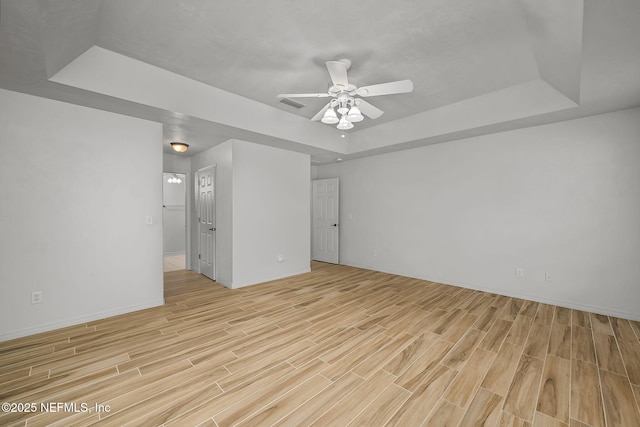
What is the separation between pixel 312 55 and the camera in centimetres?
270

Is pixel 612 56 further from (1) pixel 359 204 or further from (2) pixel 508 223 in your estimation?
(1) pixel 359 204

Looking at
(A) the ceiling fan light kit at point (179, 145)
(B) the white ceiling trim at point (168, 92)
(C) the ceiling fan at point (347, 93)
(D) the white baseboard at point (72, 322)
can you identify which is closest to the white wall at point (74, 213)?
(D) the white baseboard at point (72, 322)

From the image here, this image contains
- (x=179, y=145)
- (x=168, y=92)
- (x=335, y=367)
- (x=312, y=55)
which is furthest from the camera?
(x=179, y=145)

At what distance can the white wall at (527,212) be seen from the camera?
328 centimetres

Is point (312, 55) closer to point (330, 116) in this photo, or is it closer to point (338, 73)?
point (338, 73)

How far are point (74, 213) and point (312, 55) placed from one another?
10.8 feet

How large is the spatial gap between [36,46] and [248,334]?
10.2ft

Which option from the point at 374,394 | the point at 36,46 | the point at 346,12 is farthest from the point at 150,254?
the point at 346,12

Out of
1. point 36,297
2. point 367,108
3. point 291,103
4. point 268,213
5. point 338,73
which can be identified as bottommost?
point 36,297

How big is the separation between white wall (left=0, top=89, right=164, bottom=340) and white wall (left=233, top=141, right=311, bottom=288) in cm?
122

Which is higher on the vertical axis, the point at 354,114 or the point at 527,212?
the point at 354,114

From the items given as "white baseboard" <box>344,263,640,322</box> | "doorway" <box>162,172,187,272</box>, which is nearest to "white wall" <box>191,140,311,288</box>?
"white baseboard" <box>344,263,640,322</box>

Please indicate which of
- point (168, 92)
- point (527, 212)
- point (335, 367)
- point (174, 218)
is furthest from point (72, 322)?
point (527, 212)

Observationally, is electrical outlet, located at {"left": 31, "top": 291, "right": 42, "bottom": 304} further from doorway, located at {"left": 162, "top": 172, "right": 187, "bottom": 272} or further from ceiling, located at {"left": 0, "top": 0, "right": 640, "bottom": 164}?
doorway, located at {"left": 162, "top": 172, "right": 187, "bottom": 272}
